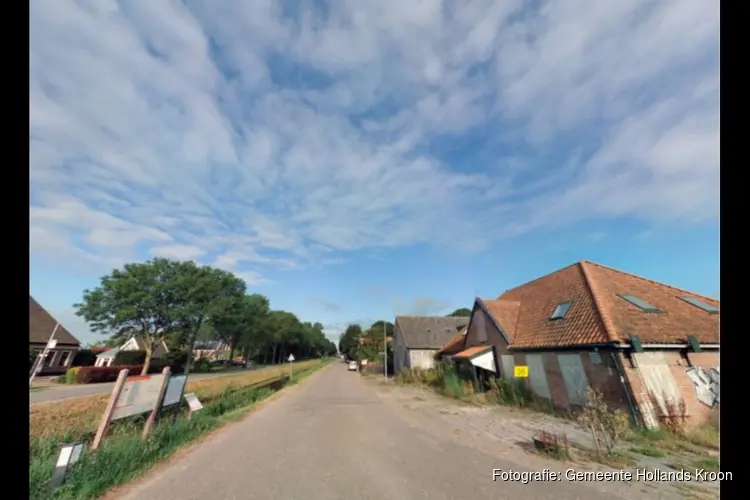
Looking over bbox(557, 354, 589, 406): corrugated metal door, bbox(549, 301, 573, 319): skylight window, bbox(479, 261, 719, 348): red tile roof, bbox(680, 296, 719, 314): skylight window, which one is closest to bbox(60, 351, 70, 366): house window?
bbox(479, 261, 719, 348): red tile roof

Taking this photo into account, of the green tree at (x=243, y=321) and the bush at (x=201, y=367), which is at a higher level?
the green tree at (x=243, y=321)

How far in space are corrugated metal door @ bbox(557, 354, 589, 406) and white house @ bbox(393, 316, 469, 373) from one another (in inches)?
917

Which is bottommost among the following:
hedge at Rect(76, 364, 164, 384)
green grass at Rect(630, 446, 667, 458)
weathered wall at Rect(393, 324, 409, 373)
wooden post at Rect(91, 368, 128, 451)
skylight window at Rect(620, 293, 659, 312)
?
green grass at Rect(630, 446, 667, 458)

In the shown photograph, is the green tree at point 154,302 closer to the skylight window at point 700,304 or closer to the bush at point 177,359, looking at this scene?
the bush at point 177,359

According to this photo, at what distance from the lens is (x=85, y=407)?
54.2ft

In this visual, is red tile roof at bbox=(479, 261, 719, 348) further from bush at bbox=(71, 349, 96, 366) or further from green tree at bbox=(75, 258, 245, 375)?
bush at bbox=(71, 349, 96, 366)

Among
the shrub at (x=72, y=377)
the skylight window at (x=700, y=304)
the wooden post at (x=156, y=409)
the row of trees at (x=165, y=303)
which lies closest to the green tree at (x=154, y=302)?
the row of trees at (x=165, y=303)

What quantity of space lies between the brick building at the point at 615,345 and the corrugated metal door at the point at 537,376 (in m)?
0.04

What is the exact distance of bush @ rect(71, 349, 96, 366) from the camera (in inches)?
1687

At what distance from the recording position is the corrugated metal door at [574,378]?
13.9 metres

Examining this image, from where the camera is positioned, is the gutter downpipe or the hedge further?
the hedge
